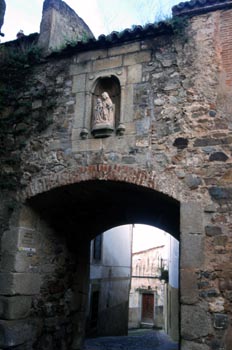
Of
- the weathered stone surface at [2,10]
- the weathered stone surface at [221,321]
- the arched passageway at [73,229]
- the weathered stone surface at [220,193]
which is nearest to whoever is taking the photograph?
the weathered stone surface at [221,321]

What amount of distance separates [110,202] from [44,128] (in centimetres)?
148

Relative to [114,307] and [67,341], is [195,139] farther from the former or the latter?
[114,307]

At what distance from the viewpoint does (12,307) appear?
4402 millimetres

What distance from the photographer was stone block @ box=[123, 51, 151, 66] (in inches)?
176

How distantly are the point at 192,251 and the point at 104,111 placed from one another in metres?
1.91

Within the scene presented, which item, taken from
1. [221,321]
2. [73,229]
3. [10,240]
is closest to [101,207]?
[73,229]

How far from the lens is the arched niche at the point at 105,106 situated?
442cm

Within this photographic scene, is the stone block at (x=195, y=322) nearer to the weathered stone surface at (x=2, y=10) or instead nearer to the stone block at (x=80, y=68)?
the stone block at (x=80, y=68)

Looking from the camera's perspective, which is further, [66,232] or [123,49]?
[66,232]

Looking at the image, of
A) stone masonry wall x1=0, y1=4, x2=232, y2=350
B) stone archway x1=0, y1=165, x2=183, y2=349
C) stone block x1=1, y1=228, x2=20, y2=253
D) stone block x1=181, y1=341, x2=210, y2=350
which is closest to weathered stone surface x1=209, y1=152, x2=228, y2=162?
stone masonry wall x1=0, y1=4, x2=232, y2=350

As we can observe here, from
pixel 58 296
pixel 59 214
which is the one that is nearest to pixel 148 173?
pixel 59 214

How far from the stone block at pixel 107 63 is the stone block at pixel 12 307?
2.99 meters

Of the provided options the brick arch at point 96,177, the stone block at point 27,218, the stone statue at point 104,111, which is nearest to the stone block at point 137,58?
the stone statue at point 104,111

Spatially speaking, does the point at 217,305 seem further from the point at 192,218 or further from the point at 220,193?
the point at 220,193
